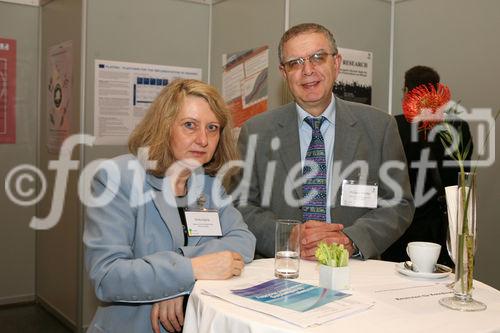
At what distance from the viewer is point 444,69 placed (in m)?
3.72

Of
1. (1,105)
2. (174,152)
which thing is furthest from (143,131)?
(1,105)

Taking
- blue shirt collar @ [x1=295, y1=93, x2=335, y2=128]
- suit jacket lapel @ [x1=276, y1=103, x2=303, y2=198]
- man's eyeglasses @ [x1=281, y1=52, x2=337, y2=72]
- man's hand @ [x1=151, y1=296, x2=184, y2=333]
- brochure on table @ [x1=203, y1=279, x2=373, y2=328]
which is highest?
man's eyeglasses @ [x1=281, y1=52, x2=337, y2=72]

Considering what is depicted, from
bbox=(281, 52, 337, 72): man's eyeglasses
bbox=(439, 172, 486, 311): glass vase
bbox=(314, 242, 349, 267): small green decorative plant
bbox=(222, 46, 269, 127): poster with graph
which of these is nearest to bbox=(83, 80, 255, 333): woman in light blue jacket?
bbox=(314, 242, 349, 267): small green decorative plant

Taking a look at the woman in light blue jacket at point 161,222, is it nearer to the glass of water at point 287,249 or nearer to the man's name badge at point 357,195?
the glass of water at point 287,249

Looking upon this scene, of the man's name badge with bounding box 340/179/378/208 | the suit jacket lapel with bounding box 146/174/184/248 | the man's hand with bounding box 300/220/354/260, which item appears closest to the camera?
the suit jacket lapel with bounding box 146/174/184/248

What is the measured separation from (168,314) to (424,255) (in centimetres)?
90

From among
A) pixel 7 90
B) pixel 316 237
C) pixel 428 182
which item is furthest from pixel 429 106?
pixel 7 90

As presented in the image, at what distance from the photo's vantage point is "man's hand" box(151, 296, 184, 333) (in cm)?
185

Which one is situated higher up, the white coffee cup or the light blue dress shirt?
the light blue dress shirt

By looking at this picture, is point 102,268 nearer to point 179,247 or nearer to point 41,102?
point 179,247

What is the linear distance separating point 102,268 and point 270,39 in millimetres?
2244

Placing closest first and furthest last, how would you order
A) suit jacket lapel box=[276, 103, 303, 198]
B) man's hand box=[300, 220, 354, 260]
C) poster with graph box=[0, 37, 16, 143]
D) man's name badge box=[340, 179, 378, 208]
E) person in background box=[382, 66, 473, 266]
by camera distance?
man's hand box=[300, 220, 354, 260] < man's name badge box=[340, 179, 378, 208] < suit jacket lapel box=[276, 103, 303, 198] < person in background box=[382, 66, 473, 266] < poster with graph box=[0, 37, 16, 143]

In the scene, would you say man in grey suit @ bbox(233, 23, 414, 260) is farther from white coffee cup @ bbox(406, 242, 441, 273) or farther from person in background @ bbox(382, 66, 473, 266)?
person in background @ bbox(382, 66, 473, 266)

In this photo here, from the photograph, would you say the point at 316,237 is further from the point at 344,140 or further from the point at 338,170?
the point at 344,140
